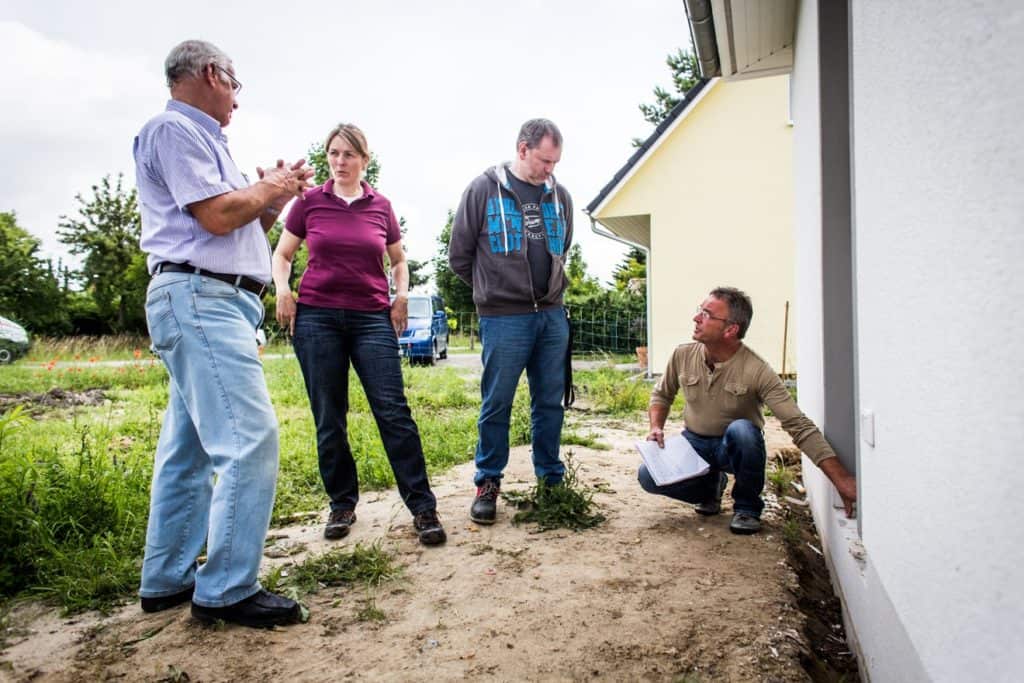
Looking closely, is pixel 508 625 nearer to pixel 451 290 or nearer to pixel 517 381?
pixel 517 381

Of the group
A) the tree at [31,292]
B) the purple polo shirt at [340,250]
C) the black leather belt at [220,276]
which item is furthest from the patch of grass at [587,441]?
the tree at [31,292]

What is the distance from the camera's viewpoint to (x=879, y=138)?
1669 millimetres

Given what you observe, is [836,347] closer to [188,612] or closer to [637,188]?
[188,612]

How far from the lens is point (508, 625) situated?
235 cm

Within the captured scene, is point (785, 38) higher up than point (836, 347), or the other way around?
point (785, 38)

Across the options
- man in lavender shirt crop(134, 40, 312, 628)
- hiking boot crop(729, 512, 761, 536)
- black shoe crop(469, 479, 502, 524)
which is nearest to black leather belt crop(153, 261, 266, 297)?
man in lavender shirt crop(134, 40, 312, 628)

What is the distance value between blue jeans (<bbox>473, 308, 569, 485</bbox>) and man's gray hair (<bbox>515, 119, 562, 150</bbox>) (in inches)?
33.5

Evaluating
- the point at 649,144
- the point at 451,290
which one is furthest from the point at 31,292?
the point at 649,144

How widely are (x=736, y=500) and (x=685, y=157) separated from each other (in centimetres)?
895

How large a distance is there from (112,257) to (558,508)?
1445 inches

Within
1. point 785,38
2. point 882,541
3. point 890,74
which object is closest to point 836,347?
point 882,541

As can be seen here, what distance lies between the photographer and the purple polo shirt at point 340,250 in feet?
10.4

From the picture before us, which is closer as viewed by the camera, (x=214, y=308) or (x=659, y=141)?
(x=214, y=308)

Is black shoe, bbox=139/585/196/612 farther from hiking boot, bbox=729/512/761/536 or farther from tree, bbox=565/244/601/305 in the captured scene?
tree, bbox=565/244/601/305
